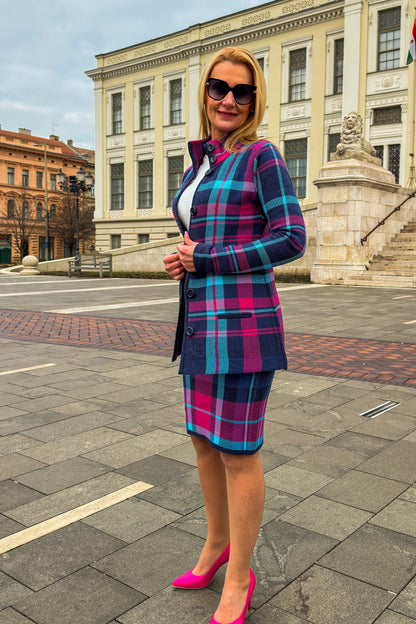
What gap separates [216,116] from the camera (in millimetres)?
2199

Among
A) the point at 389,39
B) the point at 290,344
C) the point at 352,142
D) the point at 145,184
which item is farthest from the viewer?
the point at 145,184

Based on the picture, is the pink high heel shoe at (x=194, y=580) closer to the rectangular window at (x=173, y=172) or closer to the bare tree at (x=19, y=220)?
the rectangular window at (x=173, y=172)

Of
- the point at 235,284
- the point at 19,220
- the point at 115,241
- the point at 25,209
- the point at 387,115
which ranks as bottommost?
the point at 235,284

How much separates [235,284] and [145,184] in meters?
41.6

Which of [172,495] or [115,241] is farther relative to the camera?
[115,241]

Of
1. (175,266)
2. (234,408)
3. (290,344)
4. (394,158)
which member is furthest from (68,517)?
(394,158)

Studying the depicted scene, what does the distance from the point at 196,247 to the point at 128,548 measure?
1397 mm

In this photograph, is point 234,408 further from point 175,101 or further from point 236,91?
point 175,101

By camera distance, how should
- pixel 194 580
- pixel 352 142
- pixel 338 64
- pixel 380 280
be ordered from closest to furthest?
1. pixel 194 580
2. pixel 380 280
3. pixel 352 142
4. pixel 338 64

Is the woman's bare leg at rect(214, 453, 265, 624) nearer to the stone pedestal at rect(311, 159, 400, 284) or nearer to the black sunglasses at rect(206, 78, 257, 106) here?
the black sunglasses at rect(206, 78, 257, 106)

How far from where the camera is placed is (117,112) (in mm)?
44031

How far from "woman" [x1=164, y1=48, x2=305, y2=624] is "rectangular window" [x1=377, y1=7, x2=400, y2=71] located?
107 feet

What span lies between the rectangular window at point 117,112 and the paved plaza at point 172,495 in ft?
130

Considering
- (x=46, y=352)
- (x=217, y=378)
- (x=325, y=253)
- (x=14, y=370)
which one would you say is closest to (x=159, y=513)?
(x=217, y=378)
